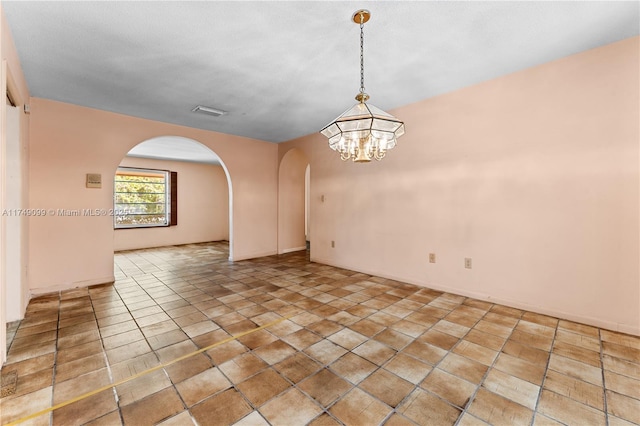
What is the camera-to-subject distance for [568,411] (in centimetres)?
156

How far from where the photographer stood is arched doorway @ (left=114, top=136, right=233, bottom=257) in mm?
6969

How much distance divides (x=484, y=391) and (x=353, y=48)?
284 centimetres

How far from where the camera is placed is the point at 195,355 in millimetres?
2135

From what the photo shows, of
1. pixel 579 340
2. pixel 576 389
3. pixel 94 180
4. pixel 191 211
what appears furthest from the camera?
pixel 191 211

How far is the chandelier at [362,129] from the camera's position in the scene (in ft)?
6.65

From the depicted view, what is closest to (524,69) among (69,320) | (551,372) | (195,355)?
(551,372)

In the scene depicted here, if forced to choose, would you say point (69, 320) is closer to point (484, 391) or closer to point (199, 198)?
point (484, 391)

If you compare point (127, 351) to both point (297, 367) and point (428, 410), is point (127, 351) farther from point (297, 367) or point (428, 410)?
point (428, 410)

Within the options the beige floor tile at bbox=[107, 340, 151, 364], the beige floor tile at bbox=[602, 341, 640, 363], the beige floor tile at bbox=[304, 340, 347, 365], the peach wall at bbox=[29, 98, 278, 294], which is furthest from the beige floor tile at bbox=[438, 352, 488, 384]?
the peach wall at bbox=[29, 98, 278, 294]

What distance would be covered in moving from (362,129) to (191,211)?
738 centimetres

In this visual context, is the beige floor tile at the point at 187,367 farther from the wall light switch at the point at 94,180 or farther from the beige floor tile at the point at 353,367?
the wall light switch at the point at 94,180

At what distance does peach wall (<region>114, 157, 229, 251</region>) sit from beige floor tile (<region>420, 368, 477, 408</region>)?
7696 mm

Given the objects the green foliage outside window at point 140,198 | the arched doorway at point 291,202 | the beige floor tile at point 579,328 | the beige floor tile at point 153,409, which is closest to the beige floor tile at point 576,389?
the beige floor tile at point 579,328

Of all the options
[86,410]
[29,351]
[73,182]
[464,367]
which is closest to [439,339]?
[464,367]
